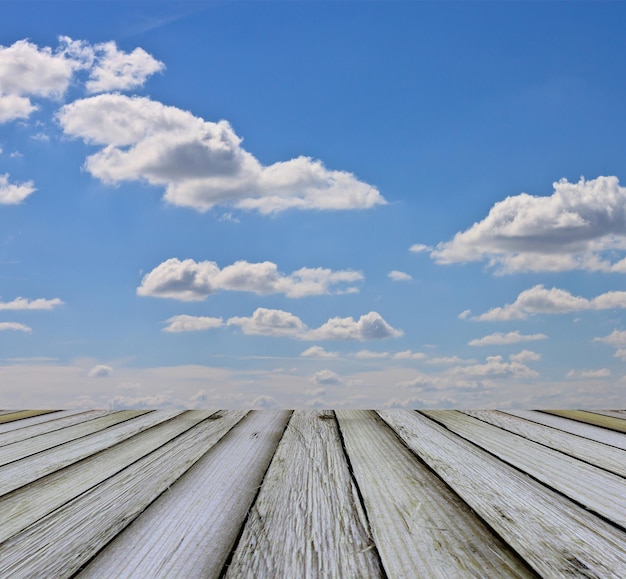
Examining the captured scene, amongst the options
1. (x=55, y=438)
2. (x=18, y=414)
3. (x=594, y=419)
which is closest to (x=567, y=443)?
(x=594, y=419)

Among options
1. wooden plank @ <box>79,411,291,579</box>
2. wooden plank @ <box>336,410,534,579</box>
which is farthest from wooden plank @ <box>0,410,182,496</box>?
wooden plank @ <box>336,410,534,579</box>

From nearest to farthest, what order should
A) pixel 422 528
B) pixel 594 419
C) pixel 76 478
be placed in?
pixel 422 528
pixel 76 478
pixel 594 419

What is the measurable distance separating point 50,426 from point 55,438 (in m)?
0.46

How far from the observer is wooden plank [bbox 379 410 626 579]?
1.01 meters

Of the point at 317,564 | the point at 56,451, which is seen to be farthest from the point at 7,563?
the point at 56,451

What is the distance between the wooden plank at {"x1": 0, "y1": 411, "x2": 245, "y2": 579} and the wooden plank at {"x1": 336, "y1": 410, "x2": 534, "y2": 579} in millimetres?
471

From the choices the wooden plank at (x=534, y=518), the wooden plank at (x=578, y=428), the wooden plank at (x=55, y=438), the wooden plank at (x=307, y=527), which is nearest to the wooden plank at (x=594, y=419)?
the wooden plank at (x=578, y=428)

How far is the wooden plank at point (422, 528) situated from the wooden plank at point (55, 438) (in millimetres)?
1338

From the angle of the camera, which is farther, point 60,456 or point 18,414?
point 18,414

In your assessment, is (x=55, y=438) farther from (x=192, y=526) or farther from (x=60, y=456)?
(x=192, y=526)

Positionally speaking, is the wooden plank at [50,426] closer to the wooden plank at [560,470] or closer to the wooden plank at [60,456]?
the wooden plank at [60,456]

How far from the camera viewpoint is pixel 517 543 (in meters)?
1.09

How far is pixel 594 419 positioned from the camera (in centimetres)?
303

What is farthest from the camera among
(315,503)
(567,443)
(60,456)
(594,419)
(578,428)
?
(594,419)
